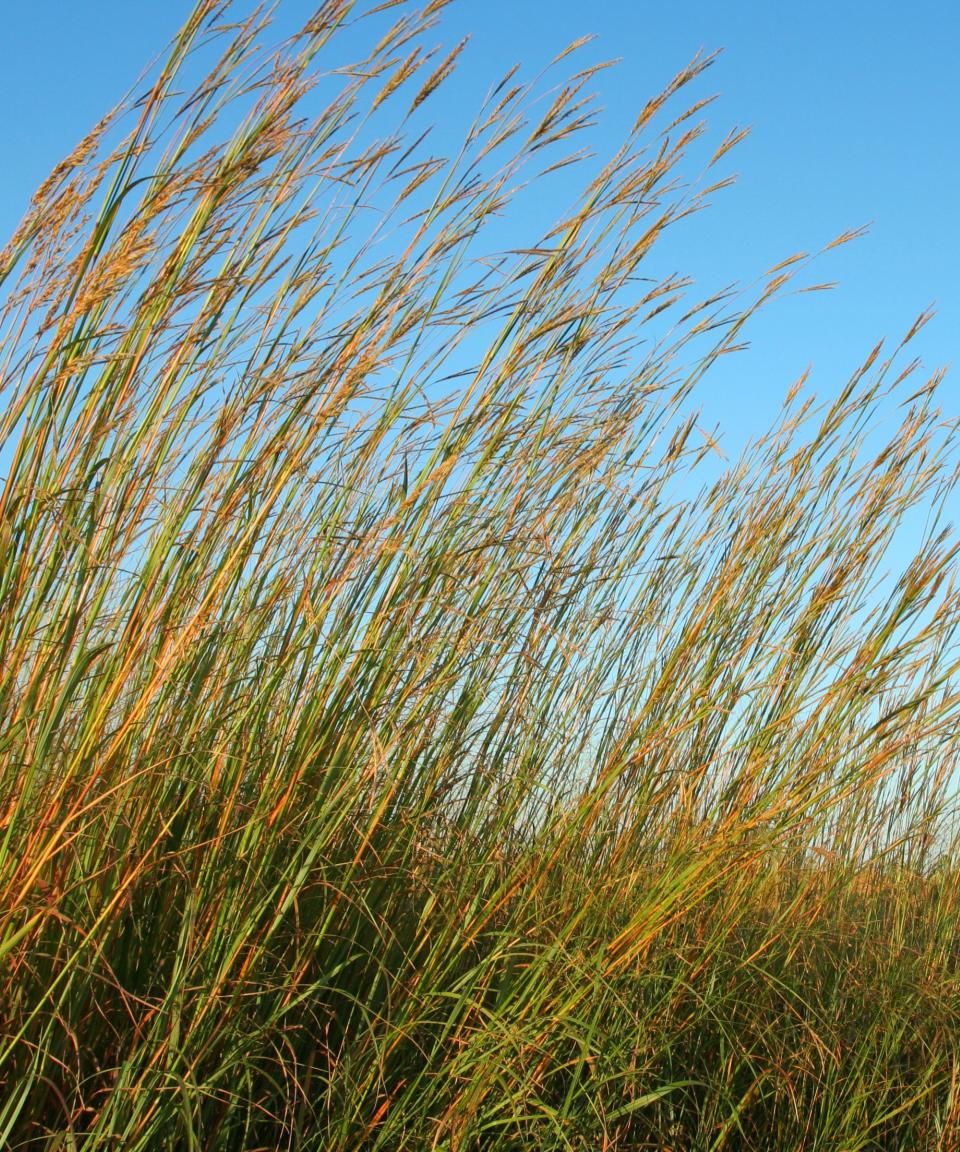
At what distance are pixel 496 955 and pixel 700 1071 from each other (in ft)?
2.27

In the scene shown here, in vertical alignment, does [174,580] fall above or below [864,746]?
below

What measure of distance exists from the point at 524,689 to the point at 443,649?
0.31m

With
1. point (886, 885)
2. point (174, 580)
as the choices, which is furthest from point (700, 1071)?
point (886, 885)

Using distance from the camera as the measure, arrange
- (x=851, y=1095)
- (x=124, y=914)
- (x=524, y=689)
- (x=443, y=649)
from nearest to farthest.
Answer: (x=124, y=914), (x=443, y=649), (x=524, y=689), (x=851, y=1095)

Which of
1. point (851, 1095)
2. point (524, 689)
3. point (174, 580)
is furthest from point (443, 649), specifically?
point (851, 1095)

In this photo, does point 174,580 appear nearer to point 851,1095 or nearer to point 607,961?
point 607,961

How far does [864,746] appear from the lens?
2.15 m

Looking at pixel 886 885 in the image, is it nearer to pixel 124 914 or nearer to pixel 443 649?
pixel 443 649

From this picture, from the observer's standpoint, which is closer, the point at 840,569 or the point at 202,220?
the point at 202,220

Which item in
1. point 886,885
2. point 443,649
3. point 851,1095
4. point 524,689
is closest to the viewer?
point 443,649

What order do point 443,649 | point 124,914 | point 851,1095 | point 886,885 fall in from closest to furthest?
point 124,914, point 443,649, point 851,1095, point 886,885

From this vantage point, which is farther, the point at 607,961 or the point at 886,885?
the point at 886,885

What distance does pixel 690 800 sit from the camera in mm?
2070

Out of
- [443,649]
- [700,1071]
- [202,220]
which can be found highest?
[202,220]
